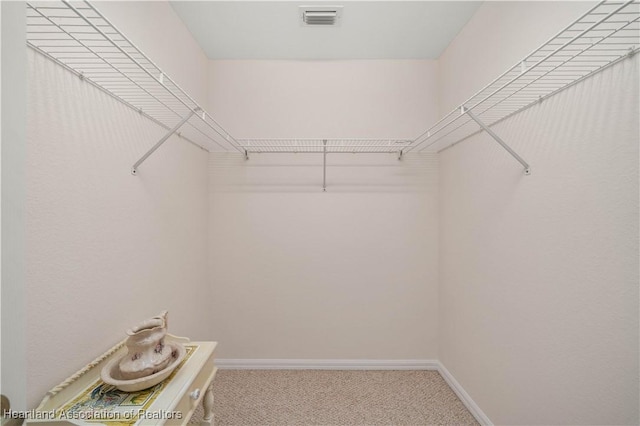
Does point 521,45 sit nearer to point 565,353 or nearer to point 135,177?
point 565,353

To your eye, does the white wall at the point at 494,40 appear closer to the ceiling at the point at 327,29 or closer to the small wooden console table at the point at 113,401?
the ceiling at the point at 327,29

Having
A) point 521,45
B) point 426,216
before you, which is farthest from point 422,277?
point 521,45

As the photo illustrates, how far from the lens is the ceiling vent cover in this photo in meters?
1.48

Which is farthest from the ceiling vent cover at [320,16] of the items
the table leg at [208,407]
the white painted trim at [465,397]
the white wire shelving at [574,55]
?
the white painted trim at [465,397]

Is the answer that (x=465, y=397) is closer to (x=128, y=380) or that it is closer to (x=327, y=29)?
(x=128, y=380)

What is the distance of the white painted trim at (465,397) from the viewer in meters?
1.44

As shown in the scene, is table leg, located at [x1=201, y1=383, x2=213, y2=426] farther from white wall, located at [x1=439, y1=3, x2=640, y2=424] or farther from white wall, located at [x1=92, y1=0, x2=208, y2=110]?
white wall, located at [x1=92, y1=0, x2=208, y2=110]

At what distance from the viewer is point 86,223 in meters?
0.94

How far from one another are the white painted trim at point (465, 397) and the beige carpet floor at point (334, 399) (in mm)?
32

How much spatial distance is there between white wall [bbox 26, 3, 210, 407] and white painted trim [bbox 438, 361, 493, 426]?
2.00 m

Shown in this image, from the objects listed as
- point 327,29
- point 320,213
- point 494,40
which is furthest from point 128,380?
point 494,40

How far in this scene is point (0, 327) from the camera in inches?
14.6

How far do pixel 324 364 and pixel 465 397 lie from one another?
39.4 inches

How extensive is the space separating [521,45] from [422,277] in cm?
160
